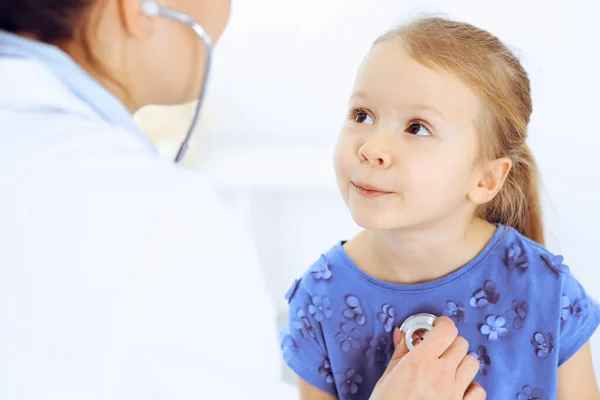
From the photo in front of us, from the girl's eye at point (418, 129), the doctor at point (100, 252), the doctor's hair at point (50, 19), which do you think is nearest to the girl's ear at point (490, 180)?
the girl's eye at point (418, 129)

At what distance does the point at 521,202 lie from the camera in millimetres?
1275

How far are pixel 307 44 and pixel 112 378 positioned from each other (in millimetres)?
1477

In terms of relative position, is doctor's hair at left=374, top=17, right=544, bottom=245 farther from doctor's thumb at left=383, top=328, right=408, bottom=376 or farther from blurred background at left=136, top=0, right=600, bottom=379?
blurred background at left=136, top=0, right=600, bottom=379

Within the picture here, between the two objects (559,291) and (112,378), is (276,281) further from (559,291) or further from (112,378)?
(112,378)

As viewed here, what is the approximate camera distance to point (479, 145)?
3.62 feet

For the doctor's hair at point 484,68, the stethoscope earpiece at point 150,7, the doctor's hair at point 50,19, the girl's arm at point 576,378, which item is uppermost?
the stethoscope earpiece at point 150,7

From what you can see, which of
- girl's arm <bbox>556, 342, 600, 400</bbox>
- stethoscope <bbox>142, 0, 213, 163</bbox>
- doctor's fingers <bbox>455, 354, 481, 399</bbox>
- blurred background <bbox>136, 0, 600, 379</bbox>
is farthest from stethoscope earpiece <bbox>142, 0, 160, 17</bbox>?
blurred background <bbox>136, 0, 600, 379</bbox>

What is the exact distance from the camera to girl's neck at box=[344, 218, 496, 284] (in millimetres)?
1177

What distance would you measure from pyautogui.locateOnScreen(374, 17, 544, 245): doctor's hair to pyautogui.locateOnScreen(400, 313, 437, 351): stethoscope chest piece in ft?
0.89

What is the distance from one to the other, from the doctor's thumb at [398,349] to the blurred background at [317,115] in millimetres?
651

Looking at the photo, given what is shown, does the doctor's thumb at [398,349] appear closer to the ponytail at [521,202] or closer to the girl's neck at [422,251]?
the girl's neck at [422,251]

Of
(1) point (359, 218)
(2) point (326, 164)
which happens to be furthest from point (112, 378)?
(2) point (326, 164)

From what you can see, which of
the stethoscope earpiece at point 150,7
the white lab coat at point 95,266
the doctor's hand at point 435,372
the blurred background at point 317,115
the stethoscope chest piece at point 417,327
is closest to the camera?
the white lab coat at point 95,266

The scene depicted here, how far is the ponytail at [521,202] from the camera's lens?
124cm
